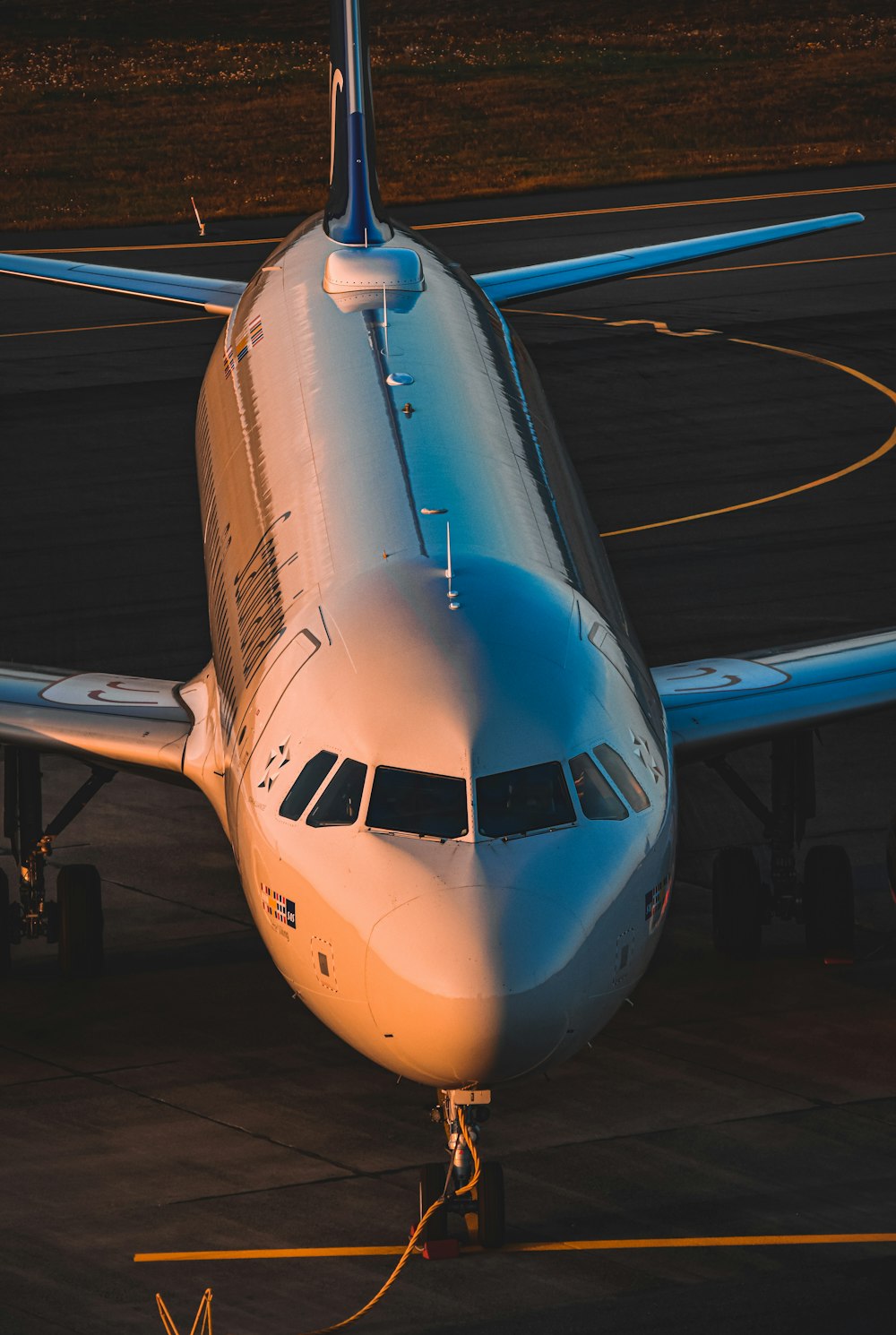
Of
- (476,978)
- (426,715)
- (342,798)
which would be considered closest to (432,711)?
(426,715)

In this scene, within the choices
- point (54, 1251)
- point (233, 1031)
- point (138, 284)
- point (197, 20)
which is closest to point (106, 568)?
point (138, 284)

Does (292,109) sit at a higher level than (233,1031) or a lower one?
higher

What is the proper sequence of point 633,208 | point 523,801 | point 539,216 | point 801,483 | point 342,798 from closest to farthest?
point 523,801, point 342,798, point 801,483, point 539,216, point 633,208

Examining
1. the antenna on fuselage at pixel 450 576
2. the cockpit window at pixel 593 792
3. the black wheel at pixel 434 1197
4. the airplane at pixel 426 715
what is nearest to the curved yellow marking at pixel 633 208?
the airplane at pixel 426 715

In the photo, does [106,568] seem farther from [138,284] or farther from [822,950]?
[822,950]

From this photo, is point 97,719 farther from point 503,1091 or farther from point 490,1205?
point 490,1205

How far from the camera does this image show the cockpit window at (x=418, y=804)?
15.8m

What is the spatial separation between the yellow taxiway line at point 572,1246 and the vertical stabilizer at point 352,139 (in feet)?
52.1

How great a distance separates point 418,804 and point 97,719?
664 cm

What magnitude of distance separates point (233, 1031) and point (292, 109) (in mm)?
57776

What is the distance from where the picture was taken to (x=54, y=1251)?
1753 centimetres

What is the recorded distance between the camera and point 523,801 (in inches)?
627

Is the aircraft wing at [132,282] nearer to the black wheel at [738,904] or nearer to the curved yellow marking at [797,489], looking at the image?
the curved yellow marking at [797,489]

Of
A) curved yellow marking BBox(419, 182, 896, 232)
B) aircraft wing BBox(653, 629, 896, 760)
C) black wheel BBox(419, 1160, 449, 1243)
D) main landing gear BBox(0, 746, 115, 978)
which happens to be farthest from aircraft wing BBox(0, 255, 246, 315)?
curved yellow marking BBox(419, 182, 896, 232)
